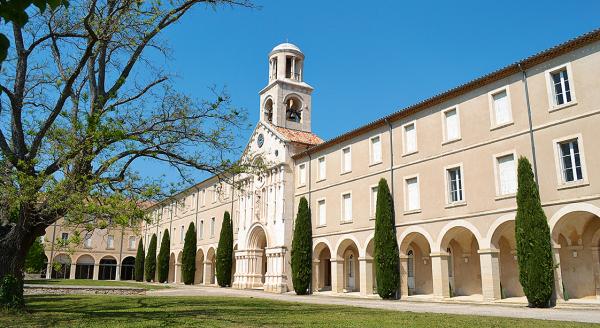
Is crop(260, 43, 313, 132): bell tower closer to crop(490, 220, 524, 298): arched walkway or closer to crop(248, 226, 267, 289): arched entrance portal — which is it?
crop(248, 226, 267, 289): arched entrance portal

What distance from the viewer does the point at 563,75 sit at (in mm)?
18422

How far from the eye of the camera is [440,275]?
21.9 m

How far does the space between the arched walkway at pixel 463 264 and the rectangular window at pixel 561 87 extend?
23.2 feet

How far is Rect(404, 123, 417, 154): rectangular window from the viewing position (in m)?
24.4

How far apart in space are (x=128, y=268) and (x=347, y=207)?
47840mm

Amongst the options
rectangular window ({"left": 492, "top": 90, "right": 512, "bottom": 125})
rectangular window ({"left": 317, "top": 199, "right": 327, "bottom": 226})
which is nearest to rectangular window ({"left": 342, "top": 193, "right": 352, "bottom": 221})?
rectangular window ({"left": 317, "top": 199, "right": 327, "bottom": 226})

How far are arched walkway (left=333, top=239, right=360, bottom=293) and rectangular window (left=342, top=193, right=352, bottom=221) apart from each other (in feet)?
4.30

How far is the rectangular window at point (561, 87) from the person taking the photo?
59.9 feet

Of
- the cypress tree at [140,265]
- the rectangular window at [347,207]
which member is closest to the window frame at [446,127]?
the rectangular window at [347,207]

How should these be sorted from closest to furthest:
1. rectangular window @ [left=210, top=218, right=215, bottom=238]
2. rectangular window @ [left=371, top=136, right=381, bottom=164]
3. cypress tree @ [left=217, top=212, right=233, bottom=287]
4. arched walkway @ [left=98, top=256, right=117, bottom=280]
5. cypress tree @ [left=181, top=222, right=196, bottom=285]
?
rectangular window @ [left=371, top=136, right=381, bottom=164]
cypress tree @ [left=217, top=212, right=233, bottom=287]
rectangular window @ [left=210, top=218, right=215, bottom=238]
cypress tree @ [left=181, top=222, right=196, bottom=285]
arched walkway @ [left=98, top=256, right=117, bottom=280]

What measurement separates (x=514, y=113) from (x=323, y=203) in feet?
44.8

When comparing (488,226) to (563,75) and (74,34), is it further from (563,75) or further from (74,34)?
(74,34)

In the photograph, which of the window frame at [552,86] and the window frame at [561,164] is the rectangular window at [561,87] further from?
the window frame at [561,164]

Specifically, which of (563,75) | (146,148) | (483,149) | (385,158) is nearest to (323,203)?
(385,158)
